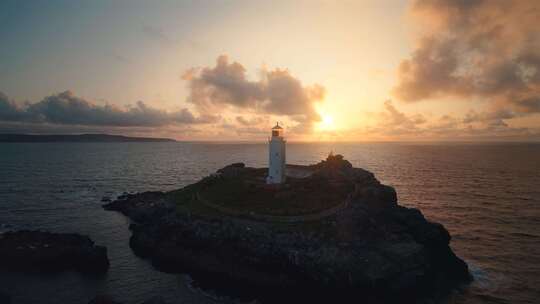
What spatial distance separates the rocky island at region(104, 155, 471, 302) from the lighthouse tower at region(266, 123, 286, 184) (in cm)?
150

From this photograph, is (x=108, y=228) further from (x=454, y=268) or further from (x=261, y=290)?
(x=454, y=268)

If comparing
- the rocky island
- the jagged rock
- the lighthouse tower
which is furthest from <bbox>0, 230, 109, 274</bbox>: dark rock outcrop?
the lighthouse tower

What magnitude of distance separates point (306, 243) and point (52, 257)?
2665 centimetres

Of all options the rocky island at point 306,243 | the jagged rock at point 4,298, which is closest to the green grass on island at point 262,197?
the rocky island at point 306,243

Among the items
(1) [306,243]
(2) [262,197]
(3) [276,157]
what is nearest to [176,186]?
(3) [276,157]

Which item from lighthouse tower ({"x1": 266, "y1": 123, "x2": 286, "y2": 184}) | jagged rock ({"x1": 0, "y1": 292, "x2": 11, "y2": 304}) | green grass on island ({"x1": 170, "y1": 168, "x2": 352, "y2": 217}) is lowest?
jagged rock ({"x1": 0, "y1": 292, "x2": 11, "y2": 304})

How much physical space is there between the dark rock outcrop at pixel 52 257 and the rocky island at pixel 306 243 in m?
5.18

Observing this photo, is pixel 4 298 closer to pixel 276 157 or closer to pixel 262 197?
pixel 262 197

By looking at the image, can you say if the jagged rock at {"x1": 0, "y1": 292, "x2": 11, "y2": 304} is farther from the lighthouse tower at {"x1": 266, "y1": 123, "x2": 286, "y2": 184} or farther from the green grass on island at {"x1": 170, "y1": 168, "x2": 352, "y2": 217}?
the lighthouse tower at {"x1": 266, "y1": 123, "x2": 286, "y2": 184}

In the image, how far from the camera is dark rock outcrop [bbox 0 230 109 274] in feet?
116

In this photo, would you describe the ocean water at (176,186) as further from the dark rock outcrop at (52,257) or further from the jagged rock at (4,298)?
the dark rock outcrop at (52,257)

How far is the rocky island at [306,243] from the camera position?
30.6 meters

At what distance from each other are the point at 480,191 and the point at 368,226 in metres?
53.4

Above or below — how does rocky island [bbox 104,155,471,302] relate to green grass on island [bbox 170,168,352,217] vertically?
below
